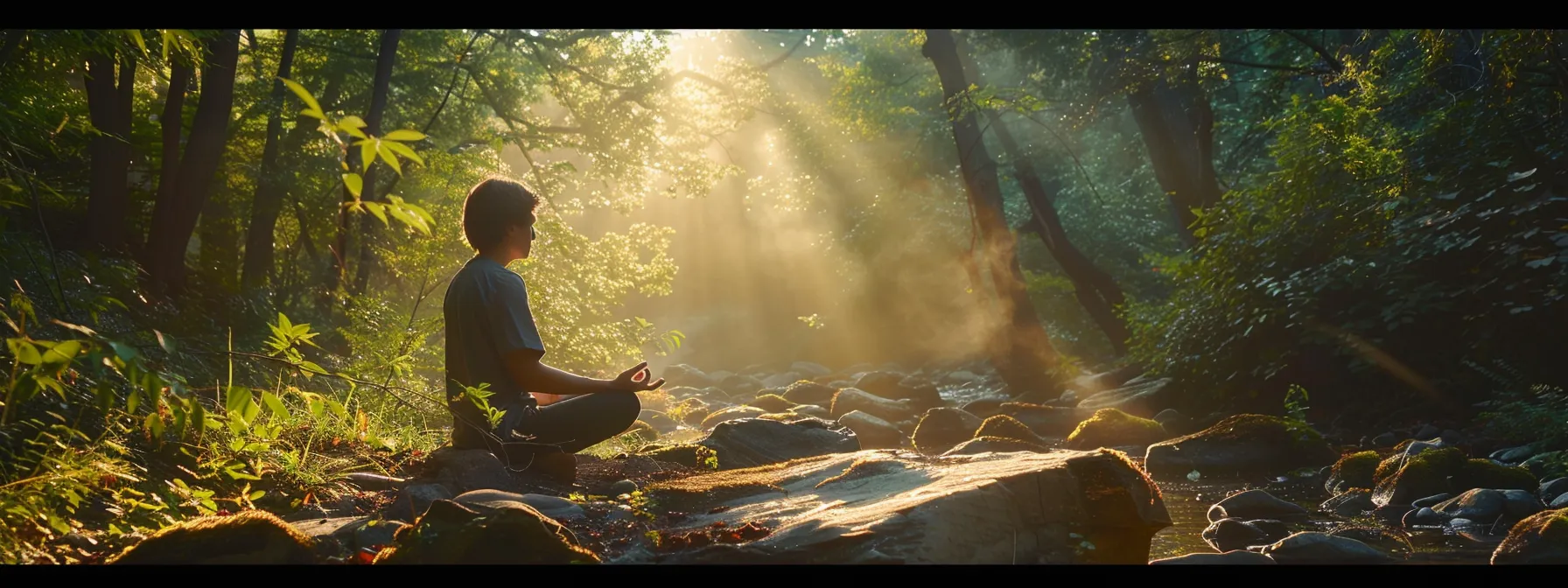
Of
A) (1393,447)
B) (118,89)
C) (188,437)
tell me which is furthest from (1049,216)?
(188,437)

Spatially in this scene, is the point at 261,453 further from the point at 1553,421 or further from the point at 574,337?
the point at 1553,421

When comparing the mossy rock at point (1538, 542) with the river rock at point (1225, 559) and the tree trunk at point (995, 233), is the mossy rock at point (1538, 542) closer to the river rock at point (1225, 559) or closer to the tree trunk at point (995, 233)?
the river rock at point (1225, 559)

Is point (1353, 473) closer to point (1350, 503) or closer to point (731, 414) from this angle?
point (1350, 503)

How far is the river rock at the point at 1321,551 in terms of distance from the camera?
17.1 ft

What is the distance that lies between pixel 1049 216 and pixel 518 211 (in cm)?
1311

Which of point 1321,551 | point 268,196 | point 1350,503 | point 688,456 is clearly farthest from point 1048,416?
point 268,196

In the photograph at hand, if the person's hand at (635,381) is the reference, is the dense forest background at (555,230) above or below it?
above

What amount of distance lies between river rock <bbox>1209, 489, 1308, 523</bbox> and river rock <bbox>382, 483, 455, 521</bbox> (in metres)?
4.66

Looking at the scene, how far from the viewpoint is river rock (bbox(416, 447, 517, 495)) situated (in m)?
4.53

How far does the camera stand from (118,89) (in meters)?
9.54

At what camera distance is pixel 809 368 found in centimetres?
3055

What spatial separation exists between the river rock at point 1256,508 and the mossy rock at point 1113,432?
4057 millimetres

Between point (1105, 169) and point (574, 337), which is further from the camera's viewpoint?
point (1105, 169)

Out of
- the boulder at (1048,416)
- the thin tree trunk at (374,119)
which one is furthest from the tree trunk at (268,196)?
the boulder at (1048,416)
